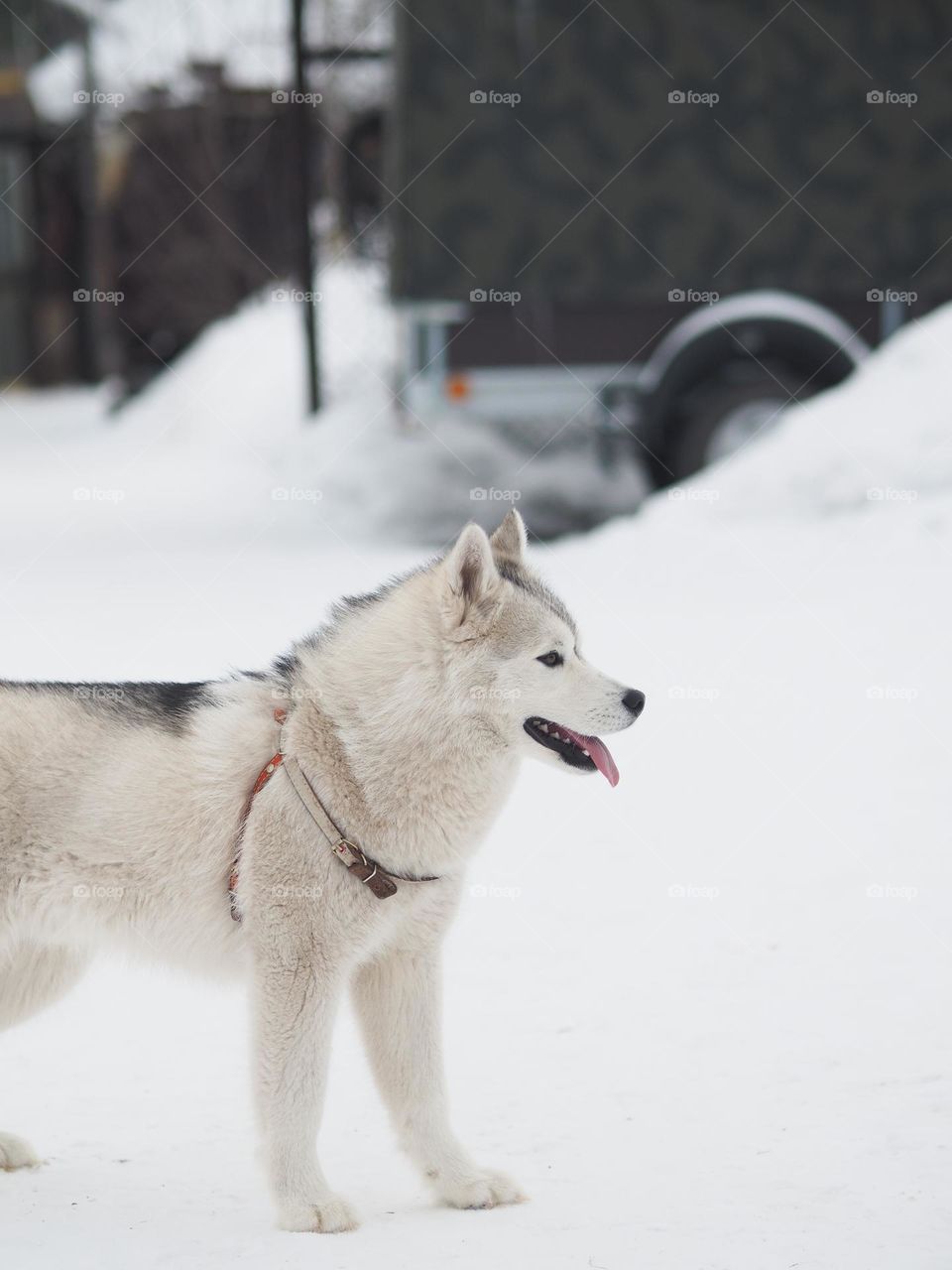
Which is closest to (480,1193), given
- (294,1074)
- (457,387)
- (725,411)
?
(294,1074)

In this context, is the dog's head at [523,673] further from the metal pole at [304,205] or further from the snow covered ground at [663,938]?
the metal pole at [304,205]

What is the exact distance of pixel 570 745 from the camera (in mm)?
3127

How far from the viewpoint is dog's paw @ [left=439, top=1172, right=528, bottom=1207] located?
3.25 m

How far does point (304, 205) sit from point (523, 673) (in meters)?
11.0

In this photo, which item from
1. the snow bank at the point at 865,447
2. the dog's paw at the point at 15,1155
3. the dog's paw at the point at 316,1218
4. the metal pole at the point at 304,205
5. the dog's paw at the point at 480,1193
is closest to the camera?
the dog's paw at the point at 316,1218

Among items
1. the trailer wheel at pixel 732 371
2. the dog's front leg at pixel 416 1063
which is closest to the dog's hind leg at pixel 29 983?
the dog's front leg at pixel 416 1063

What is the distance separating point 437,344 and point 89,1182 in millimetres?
6885

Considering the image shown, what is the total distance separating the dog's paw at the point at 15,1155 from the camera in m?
3.38

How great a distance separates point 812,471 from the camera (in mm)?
8281

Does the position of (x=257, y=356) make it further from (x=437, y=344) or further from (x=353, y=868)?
(x=353, y=868)

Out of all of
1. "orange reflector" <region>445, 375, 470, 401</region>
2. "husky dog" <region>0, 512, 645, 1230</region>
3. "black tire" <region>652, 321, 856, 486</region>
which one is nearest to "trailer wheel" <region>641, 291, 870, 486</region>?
"black tire" <region>652, 321, 856, 486</region>

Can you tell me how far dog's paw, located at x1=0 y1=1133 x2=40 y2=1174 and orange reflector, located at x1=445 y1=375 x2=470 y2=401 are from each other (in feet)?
21.9

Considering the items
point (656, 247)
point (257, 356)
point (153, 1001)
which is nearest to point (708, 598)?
point (656, 247)

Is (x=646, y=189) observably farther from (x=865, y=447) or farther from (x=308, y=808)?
(x=308, y=808)
